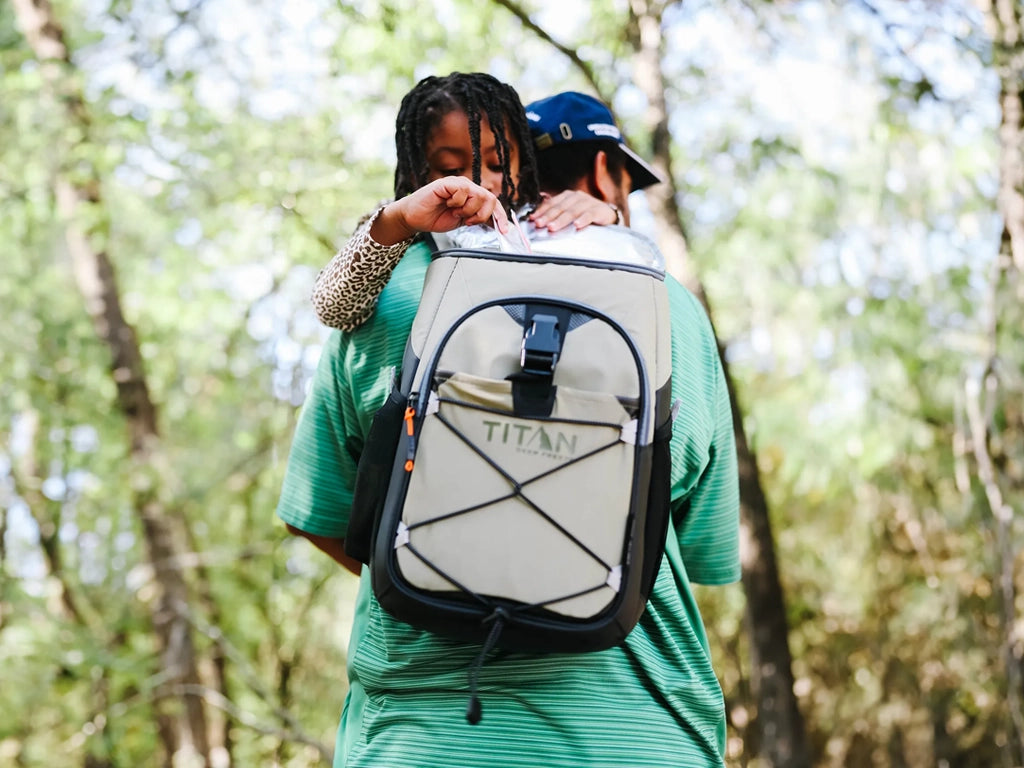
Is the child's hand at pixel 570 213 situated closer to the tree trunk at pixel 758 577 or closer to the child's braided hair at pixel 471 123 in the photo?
the child's braided hair at pixel 471 123

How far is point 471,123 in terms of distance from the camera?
1.63 m

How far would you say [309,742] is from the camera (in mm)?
4359

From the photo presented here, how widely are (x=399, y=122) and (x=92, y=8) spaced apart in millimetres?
7121

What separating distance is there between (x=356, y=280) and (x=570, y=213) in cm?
35

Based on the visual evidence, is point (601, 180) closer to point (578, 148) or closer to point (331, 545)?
point (578, 148)

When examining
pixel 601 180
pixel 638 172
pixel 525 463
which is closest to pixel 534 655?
pixel 525 463

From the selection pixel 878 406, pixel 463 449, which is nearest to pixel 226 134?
pixel 878 406

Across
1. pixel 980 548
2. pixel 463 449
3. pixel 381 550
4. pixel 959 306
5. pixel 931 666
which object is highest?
pixel 463 449

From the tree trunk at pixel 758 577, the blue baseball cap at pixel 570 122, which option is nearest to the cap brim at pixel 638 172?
the blue baseball cap at pixel 570 122

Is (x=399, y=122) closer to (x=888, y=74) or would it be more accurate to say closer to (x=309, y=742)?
(x=309, y=742)

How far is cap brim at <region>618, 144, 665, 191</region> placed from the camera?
2.15m

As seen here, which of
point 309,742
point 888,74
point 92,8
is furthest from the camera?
point 92,8

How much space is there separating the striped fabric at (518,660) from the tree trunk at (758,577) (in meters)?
2.24

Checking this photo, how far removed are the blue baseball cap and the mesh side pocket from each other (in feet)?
2.80
